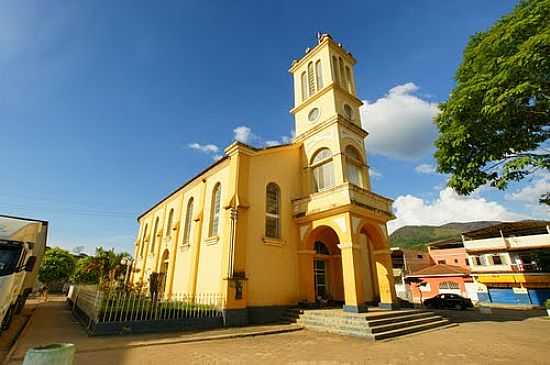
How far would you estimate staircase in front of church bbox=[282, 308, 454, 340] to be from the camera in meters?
9.60

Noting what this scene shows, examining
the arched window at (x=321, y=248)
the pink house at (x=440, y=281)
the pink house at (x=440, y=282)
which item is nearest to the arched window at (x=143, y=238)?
the arched window at (x=321, y=248)

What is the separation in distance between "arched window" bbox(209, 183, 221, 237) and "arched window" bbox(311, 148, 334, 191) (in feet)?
18.7

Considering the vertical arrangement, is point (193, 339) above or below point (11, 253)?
below

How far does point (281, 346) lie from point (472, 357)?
5091 mm

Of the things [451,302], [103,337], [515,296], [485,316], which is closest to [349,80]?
[485,316]

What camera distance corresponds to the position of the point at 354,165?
15867 millimetres

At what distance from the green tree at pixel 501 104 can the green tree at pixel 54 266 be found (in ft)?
149

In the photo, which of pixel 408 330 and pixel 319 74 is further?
pixel 319 74

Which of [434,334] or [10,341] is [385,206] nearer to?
[434,334]

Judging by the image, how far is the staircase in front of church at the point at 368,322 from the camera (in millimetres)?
9602

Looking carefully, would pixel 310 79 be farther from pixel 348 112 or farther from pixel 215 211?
pixel 215 211

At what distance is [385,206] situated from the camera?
15094mm

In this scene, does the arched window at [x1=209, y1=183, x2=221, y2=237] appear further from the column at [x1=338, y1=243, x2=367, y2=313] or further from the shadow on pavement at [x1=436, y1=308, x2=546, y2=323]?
the shadow on pavement at [x1=436, y1=308, x2=546, y2=323]

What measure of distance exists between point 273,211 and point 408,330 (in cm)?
801
